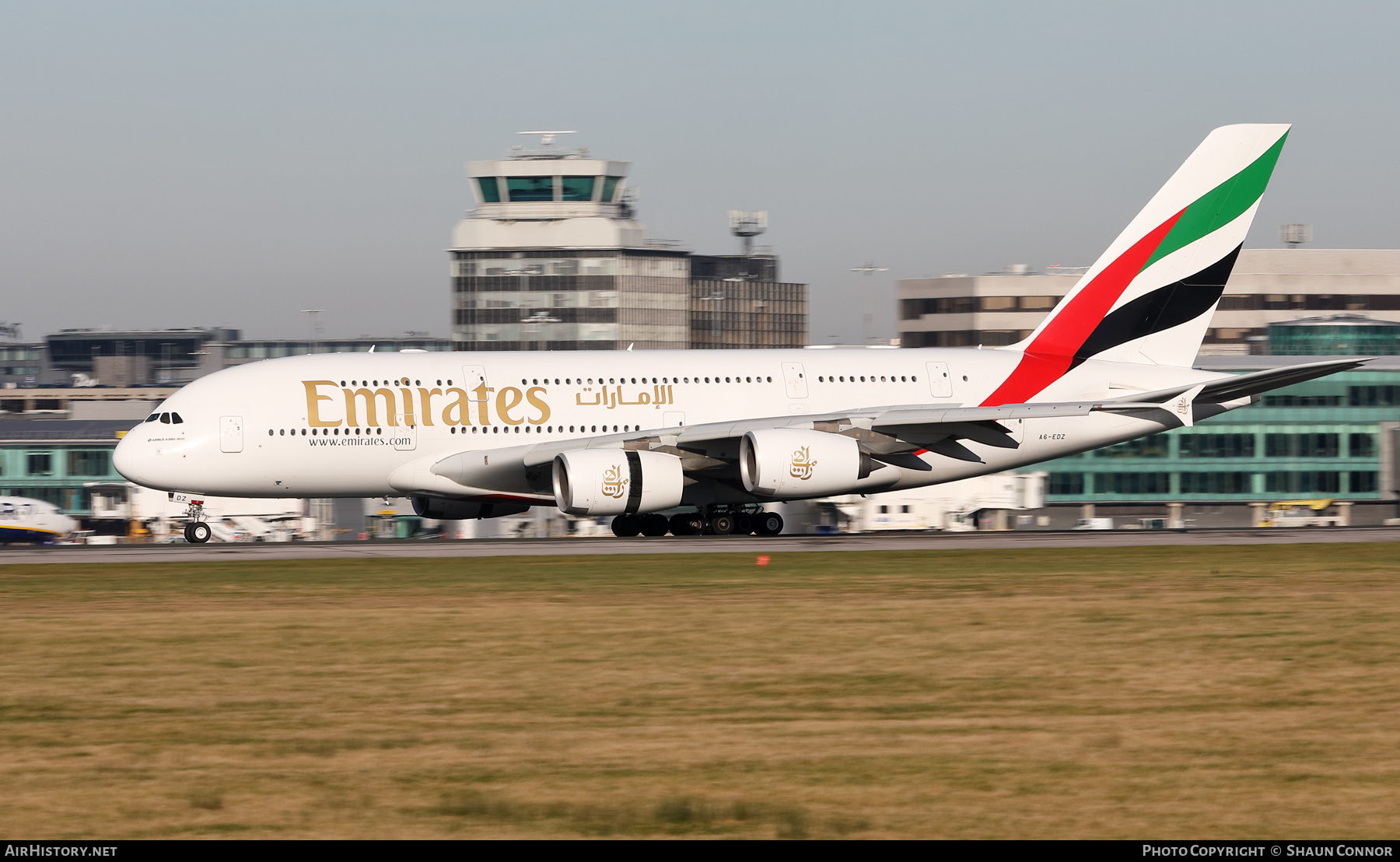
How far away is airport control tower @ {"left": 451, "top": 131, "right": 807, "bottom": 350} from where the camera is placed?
5595 inches

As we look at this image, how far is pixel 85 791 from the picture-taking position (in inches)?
463

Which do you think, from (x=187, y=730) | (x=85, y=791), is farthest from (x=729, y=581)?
Result: (x=85, y=791)

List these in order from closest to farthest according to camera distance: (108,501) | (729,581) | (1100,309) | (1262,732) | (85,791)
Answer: (85,791) < (1262,732) < (729,581) < (1100,309) < (108,501)

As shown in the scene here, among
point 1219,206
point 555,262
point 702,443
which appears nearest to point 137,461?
point 702,443

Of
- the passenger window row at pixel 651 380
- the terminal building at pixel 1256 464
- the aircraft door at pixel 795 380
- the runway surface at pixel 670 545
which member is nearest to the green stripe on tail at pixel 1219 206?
the runway surface at pixel 670 545

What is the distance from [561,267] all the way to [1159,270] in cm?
11417

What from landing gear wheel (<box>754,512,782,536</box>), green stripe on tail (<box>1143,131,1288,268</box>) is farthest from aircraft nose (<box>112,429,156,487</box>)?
green stripe on tail (<box>1143,131,1288,268</box>)

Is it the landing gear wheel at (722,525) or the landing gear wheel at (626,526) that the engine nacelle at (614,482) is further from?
the landing gear wheel at (626,526)

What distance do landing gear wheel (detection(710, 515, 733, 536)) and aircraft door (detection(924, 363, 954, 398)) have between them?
5641 millimetres

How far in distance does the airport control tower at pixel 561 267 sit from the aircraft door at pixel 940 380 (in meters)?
102

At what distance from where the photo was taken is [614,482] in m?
34.4

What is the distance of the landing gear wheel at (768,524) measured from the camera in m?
38.5

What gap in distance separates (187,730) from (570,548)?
62.2ft
